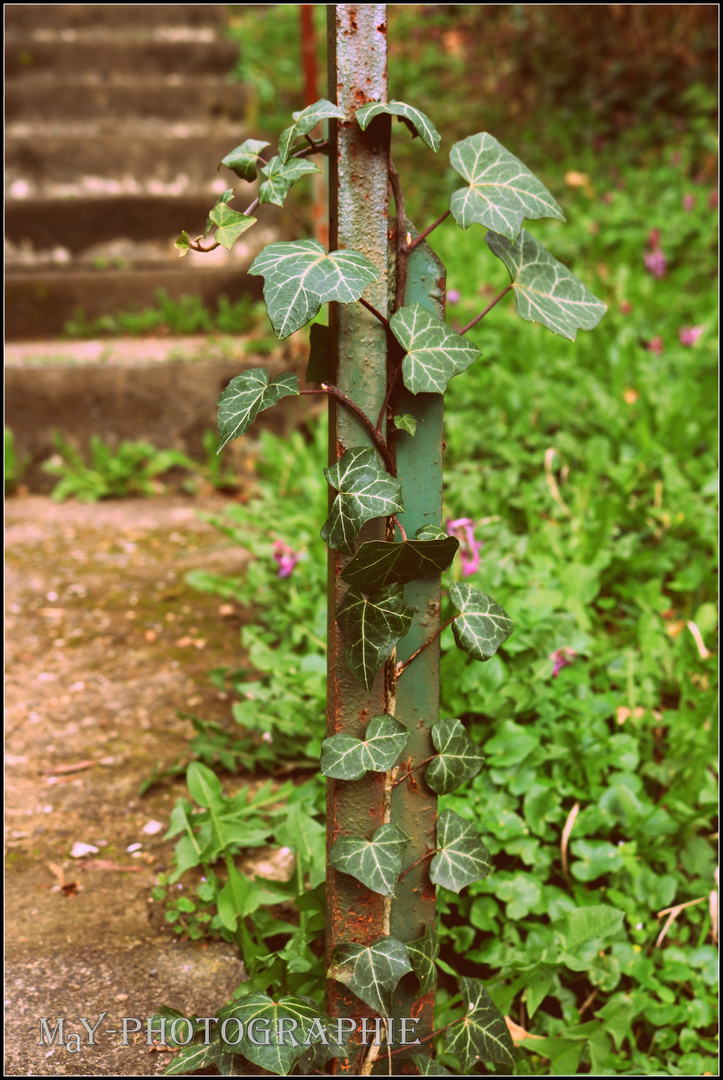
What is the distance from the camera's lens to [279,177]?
0.87 meters

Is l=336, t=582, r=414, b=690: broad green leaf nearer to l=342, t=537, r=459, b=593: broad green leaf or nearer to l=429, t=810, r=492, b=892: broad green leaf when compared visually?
l=342, t=537, r=459, b=593: broad green leaf

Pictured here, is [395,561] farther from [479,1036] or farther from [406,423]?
[479,1036]

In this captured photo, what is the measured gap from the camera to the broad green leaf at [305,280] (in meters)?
0.78

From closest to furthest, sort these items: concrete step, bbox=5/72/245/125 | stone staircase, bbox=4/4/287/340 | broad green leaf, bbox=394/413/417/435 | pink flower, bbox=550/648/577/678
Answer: broad green leaf, bbox=394/413/417/435 → pink flower, bbox=550/648/577/678 → stone staircase, bbox=4/4/287/340 → concrete step, bbox=5/72/245/125

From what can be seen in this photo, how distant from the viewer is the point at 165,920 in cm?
130

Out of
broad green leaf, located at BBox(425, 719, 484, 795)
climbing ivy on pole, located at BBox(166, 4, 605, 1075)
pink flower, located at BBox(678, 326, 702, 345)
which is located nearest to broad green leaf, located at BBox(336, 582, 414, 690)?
climbing ivy on pole, located at BBox(166, 4, 605, 1075)

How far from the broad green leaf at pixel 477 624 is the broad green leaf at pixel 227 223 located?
1.43 ft

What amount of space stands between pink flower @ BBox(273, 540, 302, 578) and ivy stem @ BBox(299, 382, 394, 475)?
1.02m

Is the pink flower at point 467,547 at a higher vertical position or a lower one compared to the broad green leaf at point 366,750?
higher

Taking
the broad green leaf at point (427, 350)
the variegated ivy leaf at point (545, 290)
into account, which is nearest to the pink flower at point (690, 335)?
the variegated ivy leaf at point (545, 290)

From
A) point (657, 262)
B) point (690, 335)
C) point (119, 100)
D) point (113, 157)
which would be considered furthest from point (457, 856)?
point (119, 100)

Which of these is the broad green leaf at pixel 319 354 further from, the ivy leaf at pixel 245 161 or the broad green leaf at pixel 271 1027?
the broad green leaf at pixel 271 1027

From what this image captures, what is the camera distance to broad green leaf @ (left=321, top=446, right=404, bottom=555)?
0.83 metres

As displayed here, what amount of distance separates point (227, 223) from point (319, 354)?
0.17 m
